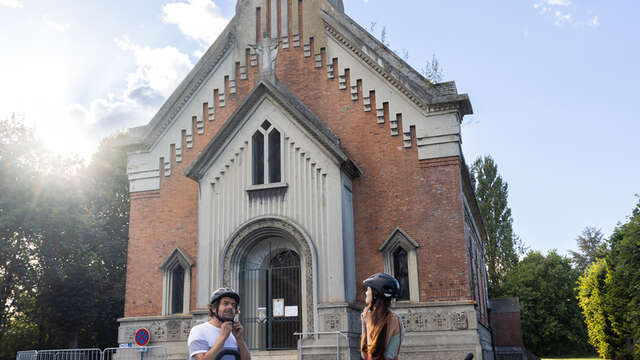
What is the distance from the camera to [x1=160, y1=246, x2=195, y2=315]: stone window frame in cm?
1875

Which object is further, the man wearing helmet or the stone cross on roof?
the stone cross on roof

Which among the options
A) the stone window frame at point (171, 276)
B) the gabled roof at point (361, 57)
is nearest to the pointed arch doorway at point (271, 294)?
the stone window frame at point (171, 276)

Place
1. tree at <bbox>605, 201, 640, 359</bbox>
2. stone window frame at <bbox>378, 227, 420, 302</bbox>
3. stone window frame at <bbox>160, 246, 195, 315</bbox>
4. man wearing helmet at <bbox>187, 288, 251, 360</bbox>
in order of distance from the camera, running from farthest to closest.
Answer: tree at <bbox>605, 201, 640, 359</bbox> < stone window frame at <bbox>160, 246, 195, 315</bbox> < stone window frame at <bbox>378, 227, 420, 302</bbox> < man wearing helmet at <bbox>187, 288, 251, 360</bbox>

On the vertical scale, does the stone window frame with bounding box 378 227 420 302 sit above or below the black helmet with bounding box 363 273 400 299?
above

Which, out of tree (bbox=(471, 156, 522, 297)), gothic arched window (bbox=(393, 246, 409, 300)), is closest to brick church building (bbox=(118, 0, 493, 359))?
gothic arched window (bbox=(393, 246, 409, 300))

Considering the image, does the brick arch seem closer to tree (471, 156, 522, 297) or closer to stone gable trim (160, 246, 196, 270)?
stone gable trim (160, 246, 196, 270)

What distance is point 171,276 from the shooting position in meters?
19.2

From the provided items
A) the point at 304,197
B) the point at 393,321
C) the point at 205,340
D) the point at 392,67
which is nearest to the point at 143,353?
the point at 304,197

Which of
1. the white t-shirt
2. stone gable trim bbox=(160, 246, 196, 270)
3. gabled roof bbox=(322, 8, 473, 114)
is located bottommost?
the white t-shirt

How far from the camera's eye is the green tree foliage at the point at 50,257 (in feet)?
97.4

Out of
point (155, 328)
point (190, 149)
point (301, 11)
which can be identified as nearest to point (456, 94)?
point (301, 11)

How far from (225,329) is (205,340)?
0.71 ft

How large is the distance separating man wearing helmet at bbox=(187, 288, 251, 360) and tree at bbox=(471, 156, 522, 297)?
168 ft

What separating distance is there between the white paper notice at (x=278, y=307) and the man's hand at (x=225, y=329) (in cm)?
1232
